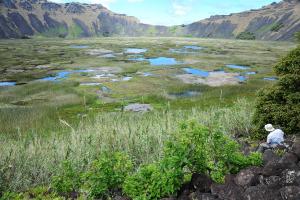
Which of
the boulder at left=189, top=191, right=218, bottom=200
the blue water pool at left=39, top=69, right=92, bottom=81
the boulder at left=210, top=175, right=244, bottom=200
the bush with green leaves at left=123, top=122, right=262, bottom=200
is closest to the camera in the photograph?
the boulder at left=210, top=175, right=244, bottom=200

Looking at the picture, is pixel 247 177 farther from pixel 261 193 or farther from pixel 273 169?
pixel 261 193

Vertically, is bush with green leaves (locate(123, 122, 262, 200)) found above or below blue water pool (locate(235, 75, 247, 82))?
above

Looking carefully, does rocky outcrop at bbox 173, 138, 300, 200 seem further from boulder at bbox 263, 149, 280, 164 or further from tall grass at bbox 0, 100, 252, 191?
tall grass at bbox 0, 100, 252, 191

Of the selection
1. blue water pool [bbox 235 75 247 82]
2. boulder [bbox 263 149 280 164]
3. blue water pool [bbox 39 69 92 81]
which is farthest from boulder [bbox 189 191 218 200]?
blue water pool [bbox 39 69 92 81]

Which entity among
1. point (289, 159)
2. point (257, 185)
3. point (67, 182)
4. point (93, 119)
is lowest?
point (93, 119)

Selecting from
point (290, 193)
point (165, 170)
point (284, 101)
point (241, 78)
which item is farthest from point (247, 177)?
point (241, 78)

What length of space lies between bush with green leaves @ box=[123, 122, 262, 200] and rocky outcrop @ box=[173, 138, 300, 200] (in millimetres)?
492

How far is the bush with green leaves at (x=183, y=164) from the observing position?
36.3ft

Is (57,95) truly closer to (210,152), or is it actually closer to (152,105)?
(152,105)

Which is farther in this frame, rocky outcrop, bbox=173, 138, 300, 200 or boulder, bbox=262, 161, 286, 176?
boulder, bbox=262, 161, 286, 176

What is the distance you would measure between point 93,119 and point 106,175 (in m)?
22.7

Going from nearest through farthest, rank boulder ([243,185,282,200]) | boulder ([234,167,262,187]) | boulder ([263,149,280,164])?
boulder ([243,185,282,200])
boulder ([234,167,262,187])
boulder ([263,149,280,164])

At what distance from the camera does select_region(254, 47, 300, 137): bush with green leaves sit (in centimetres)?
1786

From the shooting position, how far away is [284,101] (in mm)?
19125
